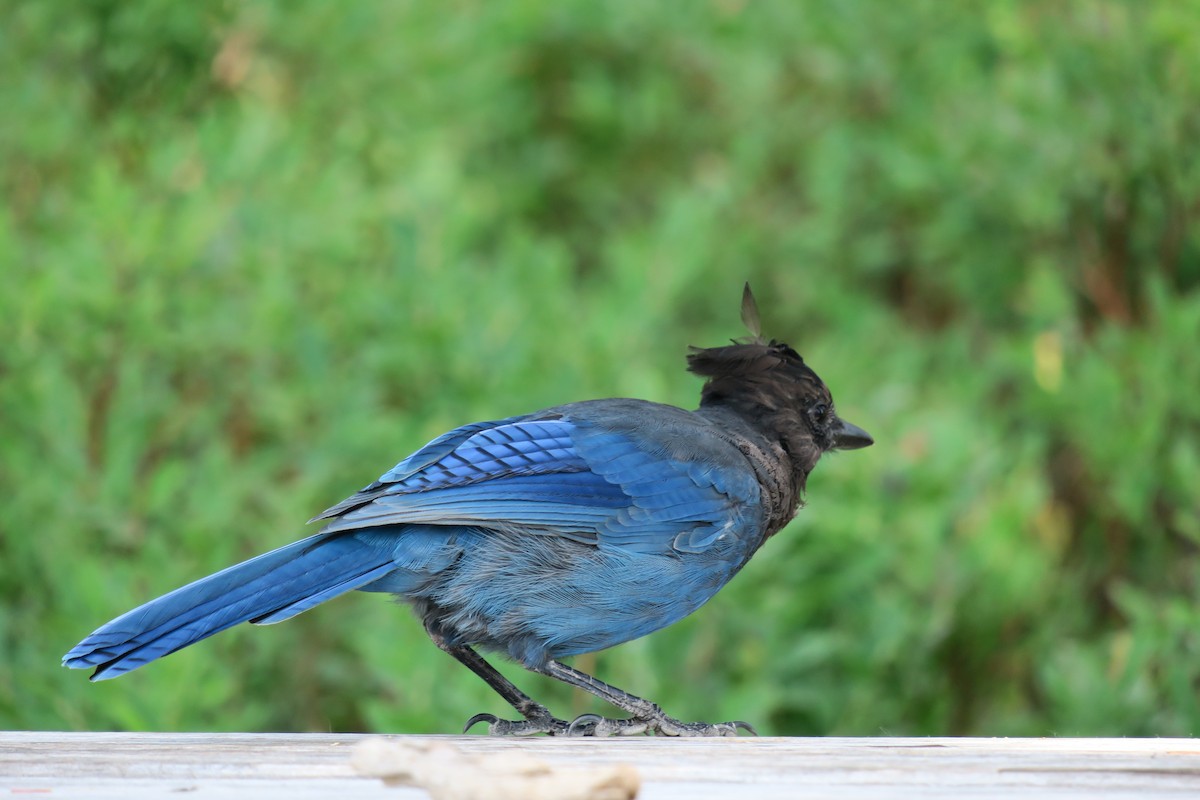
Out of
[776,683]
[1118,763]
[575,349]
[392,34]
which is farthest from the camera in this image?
[392,34]

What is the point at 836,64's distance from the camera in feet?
19.0

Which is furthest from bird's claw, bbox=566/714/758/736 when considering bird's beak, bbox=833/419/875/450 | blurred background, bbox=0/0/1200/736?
blurred background, bbox=0/0/1200/736

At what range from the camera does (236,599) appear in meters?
2.44

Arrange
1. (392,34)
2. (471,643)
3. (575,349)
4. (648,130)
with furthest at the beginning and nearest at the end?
(648,130) < (392,34) < (575,349) < (471,643)

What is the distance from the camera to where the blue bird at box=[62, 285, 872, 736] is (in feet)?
8.26

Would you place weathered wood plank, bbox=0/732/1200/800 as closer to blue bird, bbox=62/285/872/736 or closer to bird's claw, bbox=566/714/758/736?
blue bird, bbox=62/285/872/736

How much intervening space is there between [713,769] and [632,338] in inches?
110

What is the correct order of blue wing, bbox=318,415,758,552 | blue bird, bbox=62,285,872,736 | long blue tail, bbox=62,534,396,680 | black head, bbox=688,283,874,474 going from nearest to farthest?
long blue tail, bbox=62,534,396,680, blue bird, bbox=62,285,872,736, blue wing, bbox=318,415,758,552, black head, bbox=688,283,874,474

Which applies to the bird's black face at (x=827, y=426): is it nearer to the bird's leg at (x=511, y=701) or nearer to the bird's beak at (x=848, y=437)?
the bird's beak at (x=848, y=437)

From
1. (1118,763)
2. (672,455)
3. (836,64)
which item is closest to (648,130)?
(836,64)

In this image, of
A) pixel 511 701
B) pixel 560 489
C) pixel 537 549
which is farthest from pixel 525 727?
pixel 560 489

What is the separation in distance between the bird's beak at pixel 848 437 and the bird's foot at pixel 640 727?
2.80 ft

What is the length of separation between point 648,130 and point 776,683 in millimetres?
2844

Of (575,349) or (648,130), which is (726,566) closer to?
(575,349)
